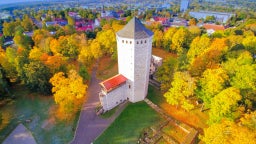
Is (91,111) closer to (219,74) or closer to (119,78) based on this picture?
(119,78)

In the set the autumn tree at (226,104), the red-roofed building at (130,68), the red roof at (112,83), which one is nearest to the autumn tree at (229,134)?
the autumn tree at (226,104)

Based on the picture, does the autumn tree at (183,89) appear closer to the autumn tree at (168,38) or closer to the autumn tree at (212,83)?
the autumn tree at (212,83)

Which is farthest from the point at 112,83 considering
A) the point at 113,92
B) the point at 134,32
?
the point at 134,32

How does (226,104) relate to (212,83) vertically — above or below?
below

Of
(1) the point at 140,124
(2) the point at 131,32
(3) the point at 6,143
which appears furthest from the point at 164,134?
(3) the point at 6,143

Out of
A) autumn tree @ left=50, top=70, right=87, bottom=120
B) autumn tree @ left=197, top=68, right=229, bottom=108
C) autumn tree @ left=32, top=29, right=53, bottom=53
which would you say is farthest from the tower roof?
autumn tree @ left=32, top=29, right=53, bottom=53

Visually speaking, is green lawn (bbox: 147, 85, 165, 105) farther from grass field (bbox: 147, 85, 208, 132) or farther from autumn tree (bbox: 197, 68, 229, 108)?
autumn tree (bbox: 197, 68, 229, 108)

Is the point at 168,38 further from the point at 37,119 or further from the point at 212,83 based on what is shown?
the point at 37,119
